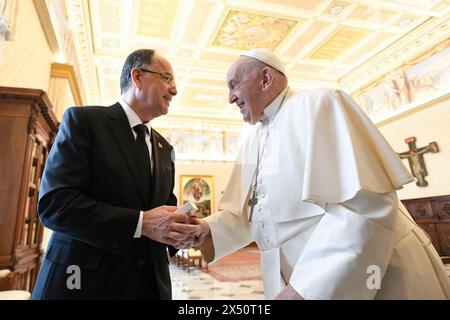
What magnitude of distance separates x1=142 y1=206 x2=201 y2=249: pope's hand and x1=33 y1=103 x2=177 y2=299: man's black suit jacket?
65 millimetres

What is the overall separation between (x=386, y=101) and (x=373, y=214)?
10351 millimetres

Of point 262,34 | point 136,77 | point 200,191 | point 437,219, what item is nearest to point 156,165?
point 136,77

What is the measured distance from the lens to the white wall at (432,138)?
8195mm

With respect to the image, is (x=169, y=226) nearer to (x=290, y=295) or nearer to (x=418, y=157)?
(x=290, y=295)

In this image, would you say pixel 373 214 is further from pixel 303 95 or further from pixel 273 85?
pixel 273 85

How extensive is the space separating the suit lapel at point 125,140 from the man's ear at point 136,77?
27 cm

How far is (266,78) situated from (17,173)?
9.66ft

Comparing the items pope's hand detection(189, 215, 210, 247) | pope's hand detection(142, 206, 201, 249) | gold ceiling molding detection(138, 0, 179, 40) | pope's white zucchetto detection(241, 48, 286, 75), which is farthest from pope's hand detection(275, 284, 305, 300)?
gold ceiling molding detection(138, 0, 179, 40)

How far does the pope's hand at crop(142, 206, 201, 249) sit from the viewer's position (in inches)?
55.0

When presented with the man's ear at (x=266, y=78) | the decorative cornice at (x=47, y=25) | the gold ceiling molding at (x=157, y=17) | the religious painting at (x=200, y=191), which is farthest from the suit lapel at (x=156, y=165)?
the religious painting at (x=200, y=191)

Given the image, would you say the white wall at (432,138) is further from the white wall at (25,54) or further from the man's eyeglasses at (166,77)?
the white wall at (25,54)

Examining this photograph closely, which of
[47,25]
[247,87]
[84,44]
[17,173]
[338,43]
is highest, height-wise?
[338,43]

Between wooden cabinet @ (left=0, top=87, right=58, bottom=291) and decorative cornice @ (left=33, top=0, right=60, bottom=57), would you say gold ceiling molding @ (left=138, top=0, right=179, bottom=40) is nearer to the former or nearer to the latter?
decorative cornice @ (left=33, top=0, right=60, bottom=57)

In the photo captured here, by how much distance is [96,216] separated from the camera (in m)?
1.30
